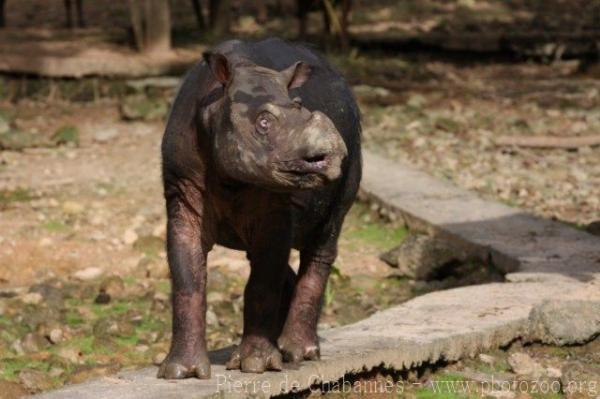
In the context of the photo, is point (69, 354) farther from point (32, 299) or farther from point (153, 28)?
point (153, 28)

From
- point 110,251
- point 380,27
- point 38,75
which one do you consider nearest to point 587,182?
point 110,251

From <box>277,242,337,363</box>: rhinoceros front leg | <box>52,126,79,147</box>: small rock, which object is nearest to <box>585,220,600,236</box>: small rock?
<box>277,242,337,363</box>: rhinoceros front leg

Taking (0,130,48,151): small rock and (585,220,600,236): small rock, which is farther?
(0,130,48,151): small rock

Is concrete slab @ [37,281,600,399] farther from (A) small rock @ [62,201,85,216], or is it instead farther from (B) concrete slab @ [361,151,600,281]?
(A) small rock @ [62,201,85,216]

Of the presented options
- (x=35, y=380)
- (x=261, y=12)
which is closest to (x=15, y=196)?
(x=35, y=380)

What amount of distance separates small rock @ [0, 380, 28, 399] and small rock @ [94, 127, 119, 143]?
8304 millimetres

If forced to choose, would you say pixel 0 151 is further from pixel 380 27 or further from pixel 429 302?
pixel 380 27

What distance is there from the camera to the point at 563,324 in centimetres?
730

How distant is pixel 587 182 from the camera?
12.3m

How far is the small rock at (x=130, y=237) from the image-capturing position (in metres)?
10.5

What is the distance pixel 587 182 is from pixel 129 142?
5.00 metres

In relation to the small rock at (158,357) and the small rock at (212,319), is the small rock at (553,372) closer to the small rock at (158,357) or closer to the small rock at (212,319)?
the small rock at (158,357)

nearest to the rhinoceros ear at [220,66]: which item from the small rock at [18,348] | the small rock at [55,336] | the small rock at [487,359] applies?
the small rock at [487,359]

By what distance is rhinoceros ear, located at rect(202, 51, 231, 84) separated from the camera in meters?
5.88
